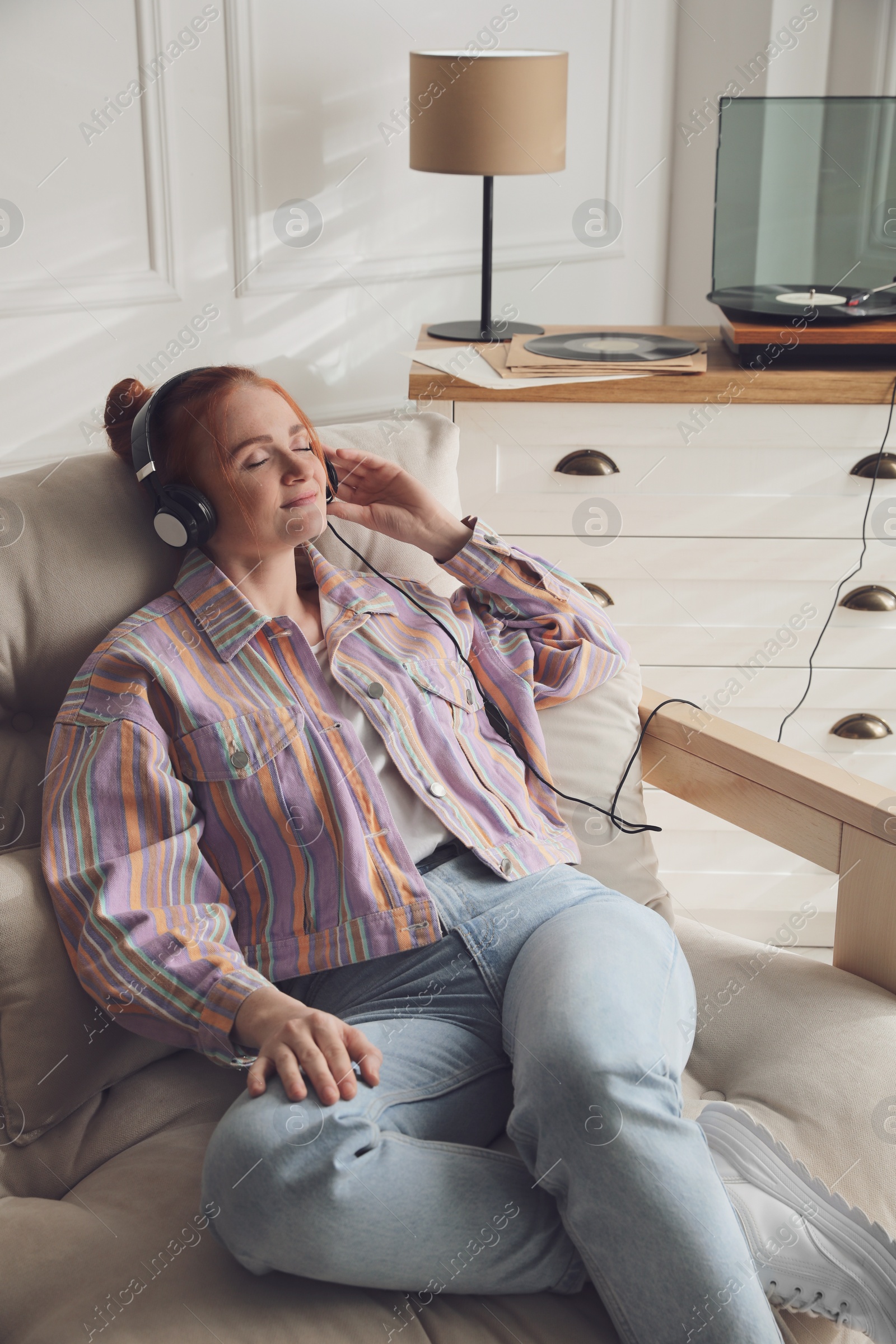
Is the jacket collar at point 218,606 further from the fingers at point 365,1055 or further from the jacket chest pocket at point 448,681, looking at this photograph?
the fingers at point 365,1055

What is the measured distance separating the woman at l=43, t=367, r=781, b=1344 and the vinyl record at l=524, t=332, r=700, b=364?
0.57m

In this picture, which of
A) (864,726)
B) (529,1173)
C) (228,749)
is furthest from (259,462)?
(864,726)

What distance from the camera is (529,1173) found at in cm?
90

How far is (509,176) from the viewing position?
225 cm

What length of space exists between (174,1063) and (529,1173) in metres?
0.36

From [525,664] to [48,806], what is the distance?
54 cm

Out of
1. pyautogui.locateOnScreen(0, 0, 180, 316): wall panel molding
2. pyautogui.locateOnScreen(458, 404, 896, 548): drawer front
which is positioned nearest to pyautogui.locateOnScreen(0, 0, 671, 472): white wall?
pyautogui.locateOnScreen(0, 0, 180, 316): wall panel molding

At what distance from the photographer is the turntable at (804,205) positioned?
6.17ft

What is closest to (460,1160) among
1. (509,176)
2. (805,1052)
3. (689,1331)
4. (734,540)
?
(689,1331)

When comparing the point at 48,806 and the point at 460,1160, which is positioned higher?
the point at 48,806

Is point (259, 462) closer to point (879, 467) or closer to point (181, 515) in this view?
point (181, 515)

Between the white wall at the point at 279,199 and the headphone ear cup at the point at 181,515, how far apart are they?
29.4 inches

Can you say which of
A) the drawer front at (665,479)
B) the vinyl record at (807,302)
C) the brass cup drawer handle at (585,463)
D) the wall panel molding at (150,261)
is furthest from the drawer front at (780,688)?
the wall panel molding at (150,261)

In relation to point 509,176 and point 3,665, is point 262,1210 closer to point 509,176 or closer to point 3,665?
point 3,665
